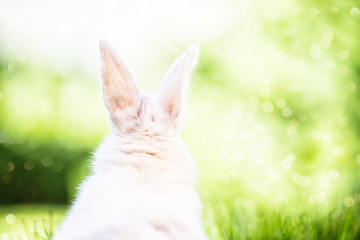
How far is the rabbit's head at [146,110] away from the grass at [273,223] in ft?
1.96

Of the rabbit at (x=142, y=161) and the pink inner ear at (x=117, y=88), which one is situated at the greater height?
the pink inner ear at (x=117, y=88)

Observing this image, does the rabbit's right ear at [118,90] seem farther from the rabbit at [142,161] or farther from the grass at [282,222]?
the grass at [282,222]

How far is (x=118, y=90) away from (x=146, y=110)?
11 cm

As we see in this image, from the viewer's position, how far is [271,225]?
2.05 m

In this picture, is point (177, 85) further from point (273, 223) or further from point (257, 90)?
point (257, 90)

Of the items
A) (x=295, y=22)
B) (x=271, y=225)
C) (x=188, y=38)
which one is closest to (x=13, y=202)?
(x=188, y=38)

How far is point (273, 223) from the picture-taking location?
6.73ft

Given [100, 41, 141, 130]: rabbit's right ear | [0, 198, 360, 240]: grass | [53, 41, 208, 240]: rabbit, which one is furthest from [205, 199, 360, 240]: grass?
[100, 41, 141, 130]: rabbit's right ear

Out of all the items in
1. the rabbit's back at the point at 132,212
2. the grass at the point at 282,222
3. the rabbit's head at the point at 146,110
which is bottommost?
the grass at the point at 282,222

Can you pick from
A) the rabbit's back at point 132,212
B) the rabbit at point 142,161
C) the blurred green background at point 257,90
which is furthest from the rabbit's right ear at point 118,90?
the blurred green background at point 257,90

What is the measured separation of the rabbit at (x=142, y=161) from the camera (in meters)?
1.29

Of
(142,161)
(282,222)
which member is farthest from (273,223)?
(142,161)

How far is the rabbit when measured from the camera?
1290mm

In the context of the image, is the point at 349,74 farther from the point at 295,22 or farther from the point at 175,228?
the point at 175,228
